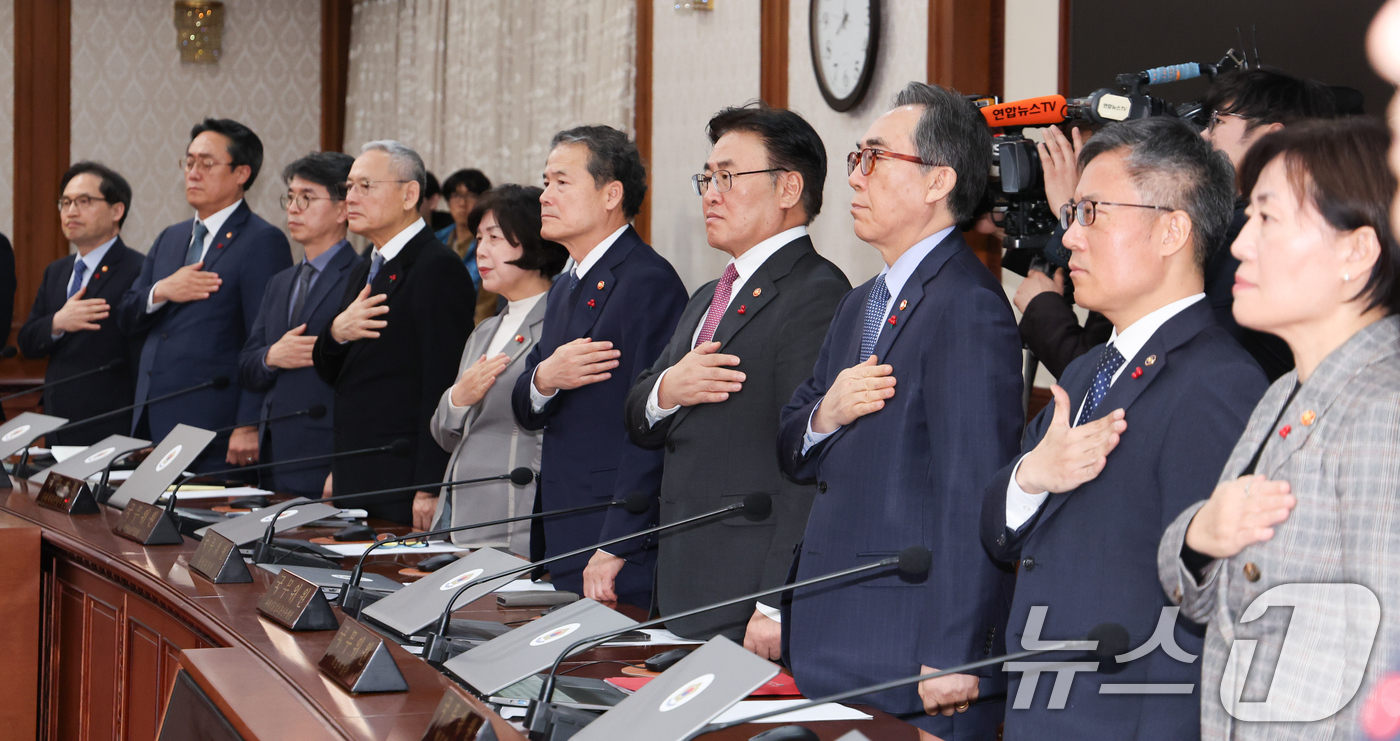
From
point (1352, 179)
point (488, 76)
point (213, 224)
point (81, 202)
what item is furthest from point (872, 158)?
point (488, 76)

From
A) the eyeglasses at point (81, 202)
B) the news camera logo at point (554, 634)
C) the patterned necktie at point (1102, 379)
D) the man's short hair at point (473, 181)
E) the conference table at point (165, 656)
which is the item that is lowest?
the conference table at point (165, 656)

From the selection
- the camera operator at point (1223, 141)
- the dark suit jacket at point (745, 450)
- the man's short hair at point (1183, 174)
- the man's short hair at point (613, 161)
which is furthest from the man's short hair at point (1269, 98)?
the man's short hair at point (613, 161)

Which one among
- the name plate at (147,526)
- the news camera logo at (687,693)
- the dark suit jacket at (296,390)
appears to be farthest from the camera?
the dark suit jacket at (296,390)

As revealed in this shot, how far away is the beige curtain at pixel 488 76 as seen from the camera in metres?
5.02

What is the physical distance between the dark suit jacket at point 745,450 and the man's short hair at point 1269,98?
730 millimetres

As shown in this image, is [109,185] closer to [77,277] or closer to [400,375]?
[77,277]

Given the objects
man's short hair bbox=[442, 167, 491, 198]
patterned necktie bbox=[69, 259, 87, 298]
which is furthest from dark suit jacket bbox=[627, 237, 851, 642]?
patterned necktie bbox=[69, 259, 87, 298]

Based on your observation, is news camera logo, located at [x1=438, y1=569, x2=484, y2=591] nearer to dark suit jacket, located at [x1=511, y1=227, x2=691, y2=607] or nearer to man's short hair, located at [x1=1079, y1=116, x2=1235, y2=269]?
dark suit jacket, located at [x1=511, y1=227, x2=691, y2=607]

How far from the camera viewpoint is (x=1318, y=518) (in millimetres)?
1203

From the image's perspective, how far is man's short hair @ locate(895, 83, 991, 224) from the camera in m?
2.03

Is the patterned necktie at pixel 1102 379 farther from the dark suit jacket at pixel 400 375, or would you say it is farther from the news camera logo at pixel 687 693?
the dark suit jacket at pixel 400 375

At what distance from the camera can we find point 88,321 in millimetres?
4750

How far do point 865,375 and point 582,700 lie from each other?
651 mm

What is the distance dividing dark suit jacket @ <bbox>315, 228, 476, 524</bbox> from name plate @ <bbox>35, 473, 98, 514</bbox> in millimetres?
651
